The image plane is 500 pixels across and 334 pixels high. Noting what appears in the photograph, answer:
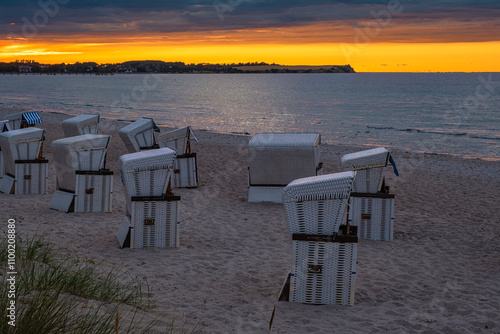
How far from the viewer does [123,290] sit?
20.0 feet

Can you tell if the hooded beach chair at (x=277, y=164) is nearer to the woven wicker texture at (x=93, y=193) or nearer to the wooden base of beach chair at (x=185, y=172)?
the wooden base of beach chair at (x=185, y=172)

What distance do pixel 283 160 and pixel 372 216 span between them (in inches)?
124

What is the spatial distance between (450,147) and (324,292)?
25.2 meters

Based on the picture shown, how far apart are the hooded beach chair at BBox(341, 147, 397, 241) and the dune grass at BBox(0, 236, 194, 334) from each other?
169 inches

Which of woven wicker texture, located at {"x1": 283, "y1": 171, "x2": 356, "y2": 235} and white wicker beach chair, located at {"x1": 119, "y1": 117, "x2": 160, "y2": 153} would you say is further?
white wicker beach chair, located at {"x1": 119, "y1": 117, "x2": 160, "y2": 153}

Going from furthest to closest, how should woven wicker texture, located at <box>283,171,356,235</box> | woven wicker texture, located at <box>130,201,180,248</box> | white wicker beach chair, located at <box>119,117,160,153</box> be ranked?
white wicker beach chair, located at <box>119,117,160,153</box> < woven wicker texture, located at <box>130,201,180,248</box> < woven wicker texture, located at <box>283,171,356,235</box>

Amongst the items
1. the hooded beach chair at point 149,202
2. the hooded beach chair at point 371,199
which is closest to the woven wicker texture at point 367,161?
the hooded beach chair at point 371,199

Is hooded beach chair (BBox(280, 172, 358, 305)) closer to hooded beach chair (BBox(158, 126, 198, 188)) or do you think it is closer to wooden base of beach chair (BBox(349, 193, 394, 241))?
wooden base of beach chair (BBox(349, 193, 394, 241))

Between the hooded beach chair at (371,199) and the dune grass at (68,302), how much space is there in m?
4.30

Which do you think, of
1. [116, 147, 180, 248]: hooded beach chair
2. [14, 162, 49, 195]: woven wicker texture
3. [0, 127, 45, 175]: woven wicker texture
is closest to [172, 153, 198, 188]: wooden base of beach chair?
[14, 162, 49, 195]: woven wicker texture

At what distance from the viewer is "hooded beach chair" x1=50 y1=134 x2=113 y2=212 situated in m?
10.3

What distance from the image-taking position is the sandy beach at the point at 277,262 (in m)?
5.80

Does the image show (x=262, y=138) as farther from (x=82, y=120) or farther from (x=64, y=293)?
(x=64, y=293)

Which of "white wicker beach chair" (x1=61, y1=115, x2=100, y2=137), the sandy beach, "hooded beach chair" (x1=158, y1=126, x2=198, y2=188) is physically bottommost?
the sandy beach
